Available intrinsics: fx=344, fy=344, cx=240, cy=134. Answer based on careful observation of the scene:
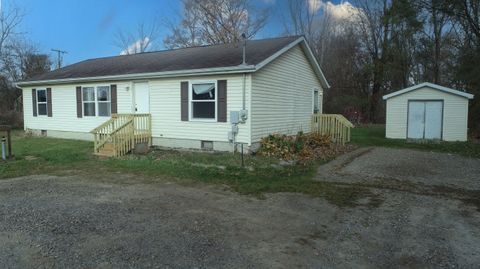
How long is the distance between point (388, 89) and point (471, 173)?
22.8m

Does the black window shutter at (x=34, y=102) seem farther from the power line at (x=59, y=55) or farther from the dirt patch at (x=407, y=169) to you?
the power line at (x=59, y=55)

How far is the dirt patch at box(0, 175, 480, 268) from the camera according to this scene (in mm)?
3674

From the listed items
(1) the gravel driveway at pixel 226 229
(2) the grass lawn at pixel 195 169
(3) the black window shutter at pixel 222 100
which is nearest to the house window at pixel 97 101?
(2) the grass lawn at pixel 195 169

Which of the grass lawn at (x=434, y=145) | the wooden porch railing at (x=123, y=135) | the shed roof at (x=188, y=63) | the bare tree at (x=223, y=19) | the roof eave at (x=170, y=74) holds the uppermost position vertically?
the bare tree at (x=223, y=19)

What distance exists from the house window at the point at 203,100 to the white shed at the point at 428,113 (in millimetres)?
10056

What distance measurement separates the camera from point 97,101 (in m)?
13.9

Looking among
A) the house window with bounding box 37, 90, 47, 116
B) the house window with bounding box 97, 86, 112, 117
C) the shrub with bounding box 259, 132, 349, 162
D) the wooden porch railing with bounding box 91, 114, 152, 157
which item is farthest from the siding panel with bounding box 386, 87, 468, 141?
the house window with bounding box 37, 90, 47, 116

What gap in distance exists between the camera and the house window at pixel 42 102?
15.9m

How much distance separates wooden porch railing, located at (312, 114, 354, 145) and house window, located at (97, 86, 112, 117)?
869cm

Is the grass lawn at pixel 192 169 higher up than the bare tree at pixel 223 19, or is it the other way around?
the bare tree at pixel 223 19

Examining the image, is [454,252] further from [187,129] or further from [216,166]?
[187,129]

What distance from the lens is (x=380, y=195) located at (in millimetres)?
6609

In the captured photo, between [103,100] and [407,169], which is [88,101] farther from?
[407,169]

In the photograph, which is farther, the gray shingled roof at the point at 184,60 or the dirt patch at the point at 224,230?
the gray shingled roof at the point at 184,60
